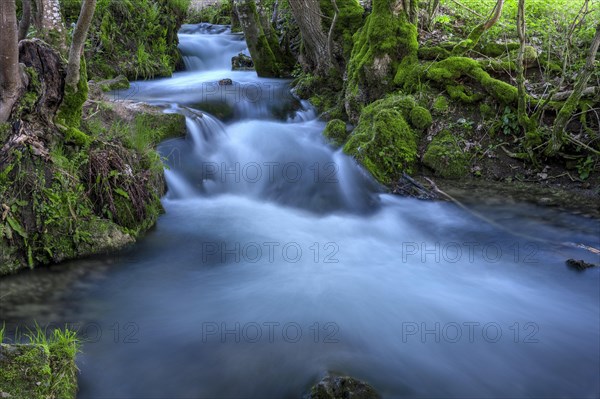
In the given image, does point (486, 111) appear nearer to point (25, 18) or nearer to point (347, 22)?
point (347, 22)

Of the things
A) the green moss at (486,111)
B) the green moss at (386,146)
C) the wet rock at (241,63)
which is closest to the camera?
the green moss at (386,146)

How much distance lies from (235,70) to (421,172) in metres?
7.60

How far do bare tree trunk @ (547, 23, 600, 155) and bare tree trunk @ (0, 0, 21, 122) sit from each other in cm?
657

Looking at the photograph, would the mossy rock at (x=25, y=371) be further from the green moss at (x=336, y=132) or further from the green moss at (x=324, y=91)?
the green moss at (x=324, y=91)

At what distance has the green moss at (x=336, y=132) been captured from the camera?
7.93 metres

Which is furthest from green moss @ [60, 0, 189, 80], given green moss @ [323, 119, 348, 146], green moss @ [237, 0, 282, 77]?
green moss @ [323, 119, 348, 146]

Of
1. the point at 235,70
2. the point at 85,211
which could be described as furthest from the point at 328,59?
the point at 85,211

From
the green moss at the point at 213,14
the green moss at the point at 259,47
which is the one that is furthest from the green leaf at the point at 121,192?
the green moss at the point at 213,14

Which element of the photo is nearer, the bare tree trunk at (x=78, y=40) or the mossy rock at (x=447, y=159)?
the bare tree trunk at (x=78, y=40)

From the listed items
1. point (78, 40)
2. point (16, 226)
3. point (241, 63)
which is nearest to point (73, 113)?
point (78, 40)

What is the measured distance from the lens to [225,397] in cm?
313

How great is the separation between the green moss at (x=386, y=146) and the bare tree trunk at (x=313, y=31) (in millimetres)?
3212

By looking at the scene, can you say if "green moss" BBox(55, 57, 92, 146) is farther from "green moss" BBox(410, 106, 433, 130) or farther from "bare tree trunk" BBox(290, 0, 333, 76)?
"bare tree trunk" BBox(290, 0, 333, 76)

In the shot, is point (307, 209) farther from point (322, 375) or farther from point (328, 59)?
point (328, 59)
